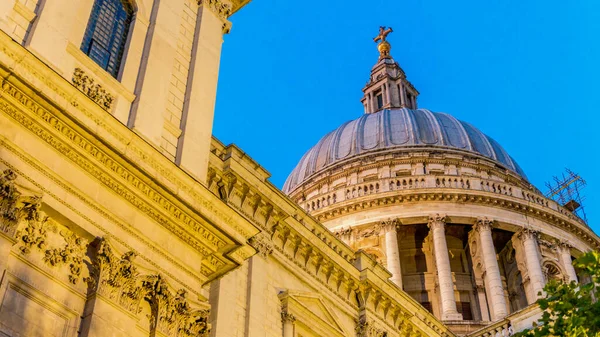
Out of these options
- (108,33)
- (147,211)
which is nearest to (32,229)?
(147,211)

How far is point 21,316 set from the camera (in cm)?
1173

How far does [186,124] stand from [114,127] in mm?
2906

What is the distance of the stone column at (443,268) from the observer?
4309cm

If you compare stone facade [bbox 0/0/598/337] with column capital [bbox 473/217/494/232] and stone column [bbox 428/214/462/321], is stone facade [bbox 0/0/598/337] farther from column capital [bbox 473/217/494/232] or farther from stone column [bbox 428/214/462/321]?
column capital [bbox 473/217/494/232]

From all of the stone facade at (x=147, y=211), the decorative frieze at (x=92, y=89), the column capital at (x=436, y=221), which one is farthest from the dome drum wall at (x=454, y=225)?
the decorative frieze at (x=92, y=89)

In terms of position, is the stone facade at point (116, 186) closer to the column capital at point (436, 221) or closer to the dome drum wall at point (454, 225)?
the column capital at point (436, 221)

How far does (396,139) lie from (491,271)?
13.4m

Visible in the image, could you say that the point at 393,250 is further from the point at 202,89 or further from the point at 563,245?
the point at 202,89

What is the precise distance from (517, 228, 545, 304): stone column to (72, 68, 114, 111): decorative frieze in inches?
1332

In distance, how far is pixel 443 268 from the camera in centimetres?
4516

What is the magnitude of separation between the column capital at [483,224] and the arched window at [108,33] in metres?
33.2

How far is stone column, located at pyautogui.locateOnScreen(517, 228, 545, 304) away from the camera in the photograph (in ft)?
149

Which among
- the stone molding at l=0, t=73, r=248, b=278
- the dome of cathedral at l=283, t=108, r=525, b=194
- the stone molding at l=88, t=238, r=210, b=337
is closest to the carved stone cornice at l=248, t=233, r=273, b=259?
the stone molding at l=0, t=73, r=248, b=278

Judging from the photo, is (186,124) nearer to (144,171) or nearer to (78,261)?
(144,171)
